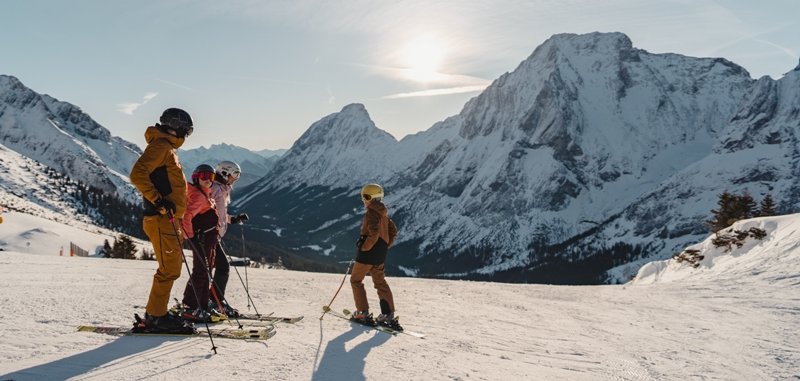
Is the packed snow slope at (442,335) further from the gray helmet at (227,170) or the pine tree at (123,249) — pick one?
the pine tree at (123,249)

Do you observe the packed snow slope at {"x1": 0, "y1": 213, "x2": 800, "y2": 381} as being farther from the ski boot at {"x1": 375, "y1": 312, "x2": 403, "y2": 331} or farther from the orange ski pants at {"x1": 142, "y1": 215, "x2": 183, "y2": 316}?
the orange ski pants at {"x1": 142, "y1": 215, "x2": 183, "y2": 316}

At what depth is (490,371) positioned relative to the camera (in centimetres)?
656

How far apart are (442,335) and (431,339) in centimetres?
45

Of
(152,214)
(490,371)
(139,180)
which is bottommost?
(490,371)

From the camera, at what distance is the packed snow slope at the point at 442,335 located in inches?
232

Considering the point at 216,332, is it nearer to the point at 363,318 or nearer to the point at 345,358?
the point at 345,358

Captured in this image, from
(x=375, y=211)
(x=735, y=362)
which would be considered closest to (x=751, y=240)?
(x=735, y=362)

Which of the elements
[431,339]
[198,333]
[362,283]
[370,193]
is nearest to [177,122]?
[198,333]

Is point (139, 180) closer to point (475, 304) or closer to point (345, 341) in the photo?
point (345, 341)

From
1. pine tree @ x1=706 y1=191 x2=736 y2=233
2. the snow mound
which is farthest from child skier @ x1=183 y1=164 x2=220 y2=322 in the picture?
pine tree @ x1=706 y1=191 x2=736 y2=233

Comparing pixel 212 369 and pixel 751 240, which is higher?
pixel 751 240

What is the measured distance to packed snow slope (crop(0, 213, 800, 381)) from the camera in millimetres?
5898

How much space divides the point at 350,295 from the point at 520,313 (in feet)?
14.8

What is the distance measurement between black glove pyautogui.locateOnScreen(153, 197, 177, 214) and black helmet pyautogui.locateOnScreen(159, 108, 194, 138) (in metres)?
1.09
